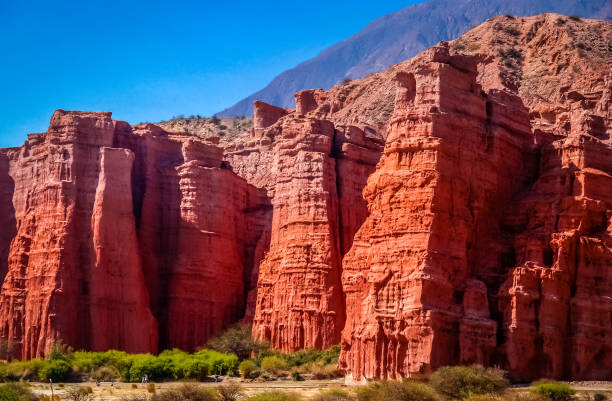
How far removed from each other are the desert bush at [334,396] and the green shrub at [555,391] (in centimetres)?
724

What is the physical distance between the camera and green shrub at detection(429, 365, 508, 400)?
42.9 meters

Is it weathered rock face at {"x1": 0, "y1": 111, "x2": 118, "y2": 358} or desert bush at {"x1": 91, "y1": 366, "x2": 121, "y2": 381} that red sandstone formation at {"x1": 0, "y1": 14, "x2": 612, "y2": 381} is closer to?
weathered rock face at {"x1": 0, "y1": 111, "x2": 118, "y2": 358}

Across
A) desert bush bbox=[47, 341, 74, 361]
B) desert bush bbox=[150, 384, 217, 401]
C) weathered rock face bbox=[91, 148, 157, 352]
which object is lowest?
desert bush bbox=[150, 384, 217, 401]

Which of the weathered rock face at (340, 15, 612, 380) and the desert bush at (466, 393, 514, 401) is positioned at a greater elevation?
the weathered rock face at (340, 15, 612, 380)

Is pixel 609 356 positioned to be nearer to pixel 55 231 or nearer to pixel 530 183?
pixel 530 183

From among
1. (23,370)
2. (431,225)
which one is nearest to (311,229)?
(431,225)

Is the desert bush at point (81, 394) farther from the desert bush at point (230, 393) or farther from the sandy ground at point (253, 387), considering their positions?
the desert bush at point (230, 393)

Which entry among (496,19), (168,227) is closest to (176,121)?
(496,19)

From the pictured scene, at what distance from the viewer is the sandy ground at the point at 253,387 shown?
151 feet

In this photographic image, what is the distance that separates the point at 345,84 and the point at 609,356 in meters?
65.4

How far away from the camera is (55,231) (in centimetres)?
6625

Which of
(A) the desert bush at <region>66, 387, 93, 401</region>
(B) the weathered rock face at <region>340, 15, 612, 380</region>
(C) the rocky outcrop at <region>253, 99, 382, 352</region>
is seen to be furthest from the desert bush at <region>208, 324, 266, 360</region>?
(A) the desert bush at <region>66, 387, 93, 401</region>

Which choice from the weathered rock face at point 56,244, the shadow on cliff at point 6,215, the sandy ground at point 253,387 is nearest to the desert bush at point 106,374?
the sandy ground at point 253,387

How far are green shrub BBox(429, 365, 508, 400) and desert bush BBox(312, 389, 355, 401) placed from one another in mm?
3405
